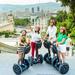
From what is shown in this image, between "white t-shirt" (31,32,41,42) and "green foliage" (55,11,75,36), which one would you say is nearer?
"white t-shirt" (31,32,41,42)

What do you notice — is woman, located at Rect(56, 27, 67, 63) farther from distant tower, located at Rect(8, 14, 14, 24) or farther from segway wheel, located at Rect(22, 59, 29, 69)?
distant tower, located at Rect(8, 14, 14, 24)

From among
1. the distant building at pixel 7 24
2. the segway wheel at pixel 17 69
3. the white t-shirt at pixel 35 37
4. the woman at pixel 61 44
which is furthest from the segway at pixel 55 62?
the distant building at pixel 7 24

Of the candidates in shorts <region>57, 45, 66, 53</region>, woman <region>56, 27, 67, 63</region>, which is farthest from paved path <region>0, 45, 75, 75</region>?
shorts <region>57, 45, 66, 53</region>

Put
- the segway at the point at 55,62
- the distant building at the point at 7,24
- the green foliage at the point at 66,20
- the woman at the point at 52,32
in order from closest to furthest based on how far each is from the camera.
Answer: the segway at the point at 55,62, the woman at the point at 52,32, the distant building at the point at 7,24, the green foliage at the point at 66,20

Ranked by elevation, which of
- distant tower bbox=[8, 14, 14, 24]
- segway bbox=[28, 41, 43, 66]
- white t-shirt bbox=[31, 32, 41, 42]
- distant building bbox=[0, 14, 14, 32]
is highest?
white t-shirt bbox=[31, 32, 41, 42]

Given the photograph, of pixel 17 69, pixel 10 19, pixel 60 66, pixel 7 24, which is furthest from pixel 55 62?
pixel 7 24

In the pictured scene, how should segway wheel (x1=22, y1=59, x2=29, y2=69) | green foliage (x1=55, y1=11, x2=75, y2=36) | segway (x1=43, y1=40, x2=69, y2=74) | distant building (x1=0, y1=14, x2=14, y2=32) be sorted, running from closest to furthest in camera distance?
segway (x1=43, y1=40, x2=69, y2=74) → segway wheel (x1=22, y1=59, x2=29, y2=69) → distant building (x1=0, y1=14, x2=14, y2=32) → green foliage (x1=55, y1=11, x2=75, y2=36)

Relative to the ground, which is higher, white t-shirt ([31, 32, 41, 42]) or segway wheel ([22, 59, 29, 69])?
white t-shirt ([31, 32, 41, 42])

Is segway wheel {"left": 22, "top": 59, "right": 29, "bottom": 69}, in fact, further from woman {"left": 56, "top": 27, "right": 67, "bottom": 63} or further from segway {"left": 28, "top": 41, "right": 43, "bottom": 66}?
woman {"left": 56, "top": 27, "right": 67, "bottom": 63}

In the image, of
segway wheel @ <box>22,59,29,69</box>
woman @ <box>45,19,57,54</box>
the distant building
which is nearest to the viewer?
segway wheel @ <box>22,59,29,69</box>

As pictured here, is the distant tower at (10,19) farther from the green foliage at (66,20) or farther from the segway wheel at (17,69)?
the segway wheel at (17,69)

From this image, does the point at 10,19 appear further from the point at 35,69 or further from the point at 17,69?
the point at 17,69

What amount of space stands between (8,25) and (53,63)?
16.9m

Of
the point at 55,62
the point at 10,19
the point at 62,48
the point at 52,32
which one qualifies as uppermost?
the point at 52,32
